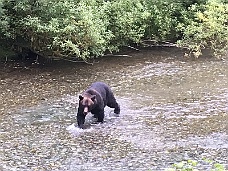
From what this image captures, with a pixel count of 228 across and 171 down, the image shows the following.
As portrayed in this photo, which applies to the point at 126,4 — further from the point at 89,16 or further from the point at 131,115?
the point at 131,115

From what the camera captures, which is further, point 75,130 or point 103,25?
point 103,25

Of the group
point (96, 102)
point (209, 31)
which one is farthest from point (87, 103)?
point (209, 31)

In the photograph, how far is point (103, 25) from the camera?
665 inches

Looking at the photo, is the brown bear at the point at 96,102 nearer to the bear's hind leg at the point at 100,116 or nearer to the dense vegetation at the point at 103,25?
the bear's hind leg at the point at 100,116

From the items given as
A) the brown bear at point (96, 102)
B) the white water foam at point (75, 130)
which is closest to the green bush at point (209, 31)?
the brown bear at point (96, 102)

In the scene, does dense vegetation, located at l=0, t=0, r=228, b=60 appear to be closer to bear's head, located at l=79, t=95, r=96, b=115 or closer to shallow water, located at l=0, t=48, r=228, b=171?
shallow water, located at l=0, t=48, r=228, b=171

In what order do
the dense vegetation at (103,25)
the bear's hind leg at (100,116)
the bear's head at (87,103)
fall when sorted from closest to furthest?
the bear's head at (87,103) < the bear's hind leg at (100,116) < the dense vegetation at (103,25)

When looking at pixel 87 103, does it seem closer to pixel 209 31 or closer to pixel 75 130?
pixel 75 130

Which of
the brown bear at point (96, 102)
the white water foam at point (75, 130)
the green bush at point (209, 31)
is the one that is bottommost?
the white water foam at point (75, 130)

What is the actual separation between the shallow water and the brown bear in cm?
22

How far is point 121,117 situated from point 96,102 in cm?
76

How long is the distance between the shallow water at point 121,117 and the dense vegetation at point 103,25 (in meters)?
0.89

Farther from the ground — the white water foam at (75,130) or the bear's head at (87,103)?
the bear's head at (87,103)

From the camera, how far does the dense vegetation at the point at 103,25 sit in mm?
15719
